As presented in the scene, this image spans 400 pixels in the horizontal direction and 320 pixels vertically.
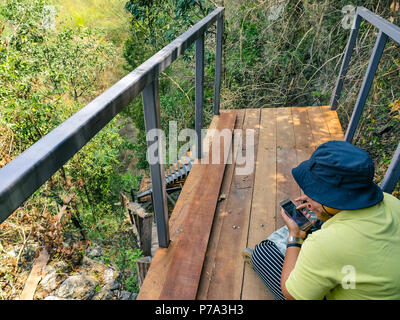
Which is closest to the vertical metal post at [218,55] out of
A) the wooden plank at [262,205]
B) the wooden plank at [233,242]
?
the wooden plank at [262,205]

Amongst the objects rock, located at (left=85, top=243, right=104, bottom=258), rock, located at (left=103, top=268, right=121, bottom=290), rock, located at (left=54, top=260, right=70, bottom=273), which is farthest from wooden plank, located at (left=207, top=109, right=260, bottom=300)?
rock, located at (left=85, top=243, right=104, bottom=258)

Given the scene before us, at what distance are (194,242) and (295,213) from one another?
Answer: 649 mm

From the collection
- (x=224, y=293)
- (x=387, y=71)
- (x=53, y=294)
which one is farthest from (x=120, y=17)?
(x=224, y=293)

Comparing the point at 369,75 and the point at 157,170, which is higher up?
the point at 369,75

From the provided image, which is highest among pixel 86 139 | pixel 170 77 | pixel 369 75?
pixel 86 139

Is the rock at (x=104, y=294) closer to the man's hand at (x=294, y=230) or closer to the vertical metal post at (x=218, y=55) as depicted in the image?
the vertical metal post at (x=218, y=55)

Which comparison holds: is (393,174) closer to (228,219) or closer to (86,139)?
(228,219)

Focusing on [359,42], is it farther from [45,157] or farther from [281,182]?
[45,157]

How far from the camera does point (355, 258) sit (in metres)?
0.98

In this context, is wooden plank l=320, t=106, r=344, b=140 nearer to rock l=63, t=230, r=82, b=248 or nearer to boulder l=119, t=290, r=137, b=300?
boulder l=119, t=290, r=137, b=300

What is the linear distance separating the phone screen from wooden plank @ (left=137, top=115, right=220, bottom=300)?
2.28 ft

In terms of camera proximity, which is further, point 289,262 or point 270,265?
point 270,265

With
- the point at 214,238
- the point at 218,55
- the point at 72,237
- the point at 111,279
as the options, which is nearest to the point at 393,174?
the point at 214,238

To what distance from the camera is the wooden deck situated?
1604 millimetres
